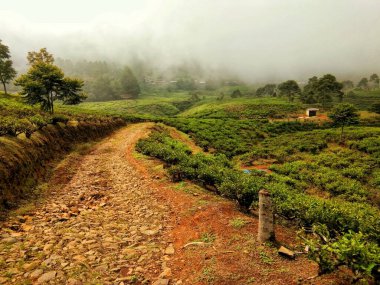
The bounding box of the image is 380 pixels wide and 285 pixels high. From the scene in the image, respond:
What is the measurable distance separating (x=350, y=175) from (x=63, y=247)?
3311cm

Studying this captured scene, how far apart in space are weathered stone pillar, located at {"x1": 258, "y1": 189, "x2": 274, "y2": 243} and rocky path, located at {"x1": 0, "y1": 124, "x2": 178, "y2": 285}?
2994 millimetres

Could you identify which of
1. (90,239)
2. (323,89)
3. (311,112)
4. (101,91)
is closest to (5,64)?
(90,239)

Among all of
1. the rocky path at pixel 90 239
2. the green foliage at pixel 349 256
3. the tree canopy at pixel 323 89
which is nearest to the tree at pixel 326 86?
the tree canopy at pixel 323 89

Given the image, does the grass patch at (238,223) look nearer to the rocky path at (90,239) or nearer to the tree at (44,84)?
the rocky path at (90,239)

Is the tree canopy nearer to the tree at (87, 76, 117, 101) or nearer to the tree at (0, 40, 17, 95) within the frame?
the tree at (0, 40, 17, 95)

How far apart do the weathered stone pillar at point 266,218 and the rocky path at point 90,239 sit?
2.99m

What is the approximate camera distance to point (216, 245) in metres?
8.19

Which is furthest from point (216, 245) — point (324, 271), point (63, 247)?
point (63, 247)

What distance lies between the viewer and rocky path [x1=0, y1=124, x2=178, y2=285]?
6.87 m

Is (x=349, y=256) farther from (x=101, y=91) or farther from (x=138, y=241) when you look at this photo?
(x=101, y=91)

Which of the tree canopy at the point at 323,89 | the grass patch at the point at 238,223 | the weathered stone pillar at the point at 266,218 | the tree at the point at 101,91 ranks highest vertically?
the tree at the point at 101,91

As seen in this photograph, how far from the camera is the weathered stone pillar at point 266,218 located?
7.87 meters

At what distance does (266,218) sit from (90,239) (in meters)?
5.91

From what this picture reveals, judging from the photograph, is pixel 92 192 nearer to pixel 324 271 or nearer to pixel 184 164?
pixel 184 164
